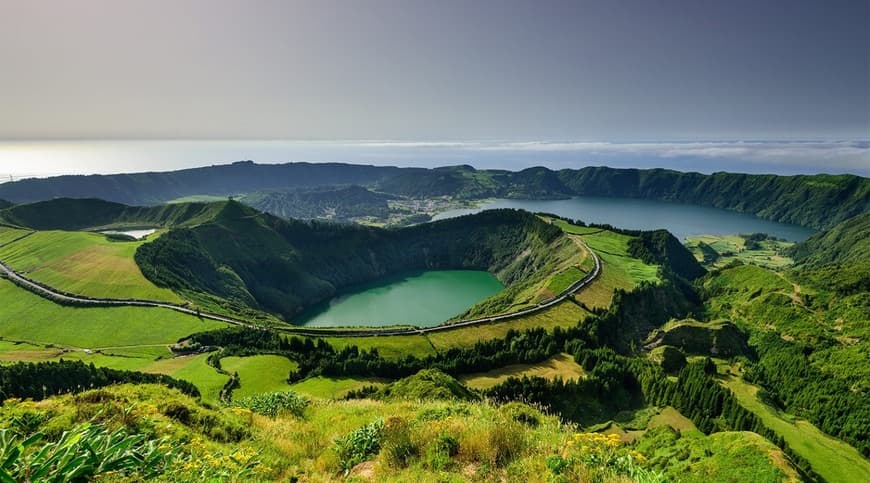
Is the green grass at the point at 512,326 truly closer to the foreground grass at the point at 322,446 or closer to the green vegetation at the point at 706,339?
the green vegetation at the point at 706,339

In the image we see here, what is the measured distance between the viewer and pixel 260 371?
2386 inches

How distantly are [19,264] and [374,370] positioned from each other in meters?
129

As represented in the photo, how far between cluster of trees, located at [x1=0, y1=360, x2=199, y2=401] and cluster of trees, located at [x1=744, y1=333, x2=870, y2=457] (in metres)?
86.9

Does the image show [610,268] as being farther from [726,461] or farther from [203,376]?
[203,376]

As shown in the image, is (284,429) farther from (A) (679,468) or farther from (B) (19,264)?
(B) (19,264)

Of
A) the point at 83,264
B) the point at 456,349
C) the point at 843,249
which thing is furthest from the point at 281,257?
the point at 843,249

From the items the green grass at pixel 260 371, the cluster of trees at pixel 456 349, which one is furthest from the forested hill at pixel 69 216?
the green grass at pixel 260 371

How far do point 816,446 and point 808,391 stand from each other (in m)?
22.8

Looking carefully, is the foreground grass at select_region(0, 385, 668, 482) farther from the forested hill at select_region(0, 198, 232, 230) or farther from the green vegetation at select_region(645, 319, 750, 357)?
the forested hill at select_region(0, 198, 232, 230)

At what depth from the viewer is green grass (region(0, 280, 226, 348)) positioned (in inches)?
3093

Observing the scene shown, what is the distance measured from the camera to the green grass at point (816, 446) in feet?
134

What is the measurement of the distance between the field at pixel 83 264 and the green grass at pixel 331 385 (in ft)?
196

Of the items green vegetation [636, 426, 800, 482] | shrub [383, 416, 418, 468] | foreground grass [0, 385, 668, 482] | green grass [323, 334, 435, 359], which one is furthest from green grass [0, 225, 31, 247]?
green vegetation [636, 426, 800, 482]

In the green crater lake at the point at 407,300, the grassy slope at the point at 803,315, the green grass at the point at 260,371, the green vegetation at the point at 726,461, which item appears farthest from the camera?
the green crater lake at the point at 407,300
